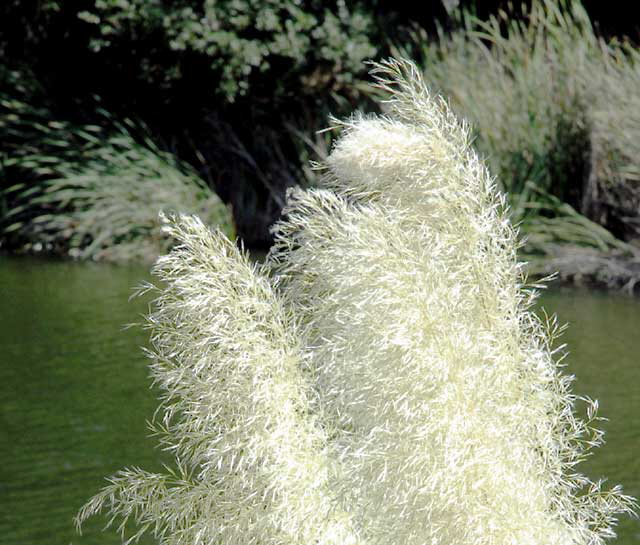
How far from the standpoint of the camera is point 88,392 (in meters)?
6.03

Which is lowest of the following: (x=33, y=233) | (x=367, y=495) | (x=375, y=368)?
(x=33, y=233)

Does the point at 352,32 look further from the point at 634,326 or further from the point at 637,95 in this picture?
the point at 634,326

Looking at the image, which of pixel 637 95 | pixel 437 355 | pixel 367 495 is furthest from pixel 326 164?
pixel 637 95

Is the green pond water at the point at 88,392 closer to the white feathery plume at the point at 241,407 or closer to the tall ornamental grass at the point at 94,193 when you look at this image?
the tall ornamental grass at the point at 94,193

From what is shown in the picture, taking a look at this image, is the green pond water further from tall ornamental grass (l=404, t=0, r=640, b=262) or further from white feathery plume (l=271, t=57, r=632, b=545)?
white feathery plume (l=271, t=57, r=632, b=545)

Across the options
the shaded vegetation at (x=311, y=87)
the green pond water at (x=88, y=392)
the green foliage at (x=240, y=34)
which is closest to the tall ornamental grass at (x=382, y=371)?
the green pond water at (x=88, y=392)

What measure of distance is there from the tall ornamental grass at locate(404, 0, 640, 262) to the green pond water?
1.05m

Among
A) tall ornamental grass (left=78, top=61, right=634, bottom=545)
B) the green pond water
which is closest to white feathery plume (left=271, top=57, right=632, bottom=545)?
tall ornamental grass (left=78, top=61, right=634, bottom=545)

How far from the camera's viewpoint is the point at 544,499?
5.07ft

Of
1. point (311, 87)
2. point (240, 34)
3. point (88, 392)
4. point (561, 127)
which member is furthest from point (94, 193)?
point (88, 392)

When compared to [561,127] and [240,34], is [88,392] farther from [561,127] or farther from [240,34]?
[240,34]

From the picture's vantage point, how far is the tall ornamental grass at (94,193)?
11398mm

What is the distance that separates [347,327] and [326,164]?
0.31 metres

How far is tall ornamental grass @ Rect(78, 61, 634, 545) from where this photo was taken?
146 cm
